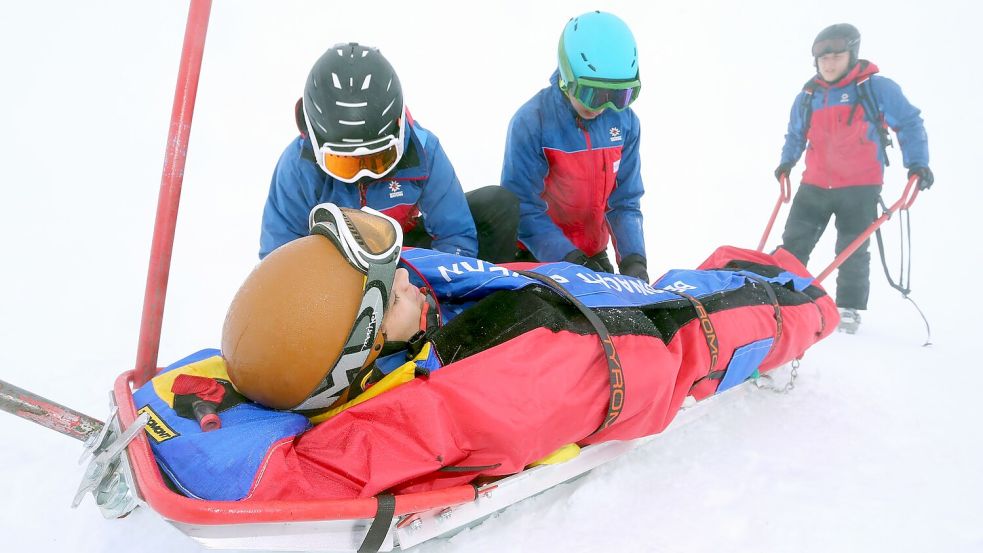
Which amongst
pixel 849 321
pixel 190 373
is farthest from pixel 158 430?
pixel 849 321

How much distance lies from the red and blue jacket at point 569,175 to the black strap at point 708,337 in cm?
103

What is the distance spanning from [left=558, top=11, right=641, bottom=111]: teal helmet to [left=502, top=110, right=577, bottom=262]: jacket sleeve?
353 millimetres

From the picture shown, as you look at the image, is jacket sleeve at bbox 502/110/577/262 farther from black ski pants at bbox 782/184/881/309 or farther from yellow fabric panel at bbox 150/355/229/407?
black ski pants at bbox 782/184/881/309

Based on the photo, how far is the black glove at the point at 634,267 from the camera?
10.4ft

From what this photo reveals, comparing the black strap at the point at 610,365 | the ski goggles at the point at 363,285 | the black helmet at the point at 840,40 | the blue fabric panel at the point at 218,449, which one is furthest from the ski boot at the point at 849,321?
the blue fabric panel at the point at 218,449

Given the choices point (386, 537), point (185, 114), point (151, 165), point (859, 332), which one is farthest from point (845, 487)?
point (151, 165)

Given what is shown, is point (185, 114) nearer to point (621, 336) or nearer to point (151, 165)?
point (621, 336)

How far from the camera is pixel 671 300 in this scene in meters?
2.14

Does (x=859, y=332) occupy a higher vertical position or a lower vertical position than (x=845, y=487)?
lower

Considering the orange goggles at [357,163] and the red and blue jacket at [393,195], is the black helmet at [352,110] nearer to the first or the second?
the orange goggles at [357,163]

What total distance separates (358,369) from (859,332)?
147 inches

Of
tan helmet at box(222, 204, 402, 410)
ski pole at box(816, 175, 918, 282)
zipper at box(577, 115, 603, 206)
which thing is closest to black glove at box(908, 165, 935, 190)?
ski pole at box(816, 175, 918, 282)

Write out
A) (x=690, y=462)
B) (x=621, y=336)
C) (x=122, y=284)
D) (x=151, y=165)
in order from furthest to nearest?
(x=151, y=165) < (x=122, y=284) < (x=690, y=462) < (x=621, y=336)

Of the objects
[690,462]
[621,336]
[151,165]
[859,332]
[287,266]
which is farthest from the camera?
[151,165]
